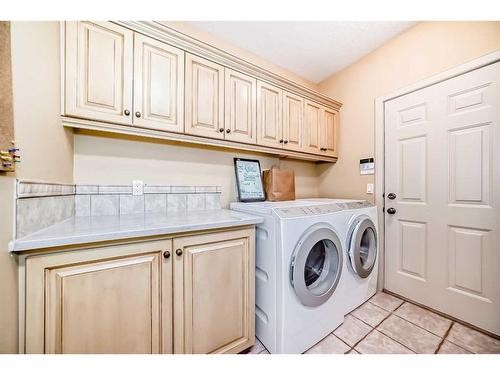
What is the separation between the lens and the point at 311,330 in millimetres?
1267

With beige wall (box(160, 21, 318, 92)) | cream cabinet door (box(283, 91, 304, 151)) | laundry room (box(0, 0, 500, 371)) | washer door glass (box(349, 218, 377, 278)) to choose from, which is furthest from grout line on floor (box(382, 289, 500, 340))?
beige wall (box(160, 21, 318, 92))

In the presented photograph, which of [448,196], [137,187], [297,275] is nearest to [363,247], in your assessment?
[448,196]

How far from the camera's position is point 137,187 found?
1487 millimetres

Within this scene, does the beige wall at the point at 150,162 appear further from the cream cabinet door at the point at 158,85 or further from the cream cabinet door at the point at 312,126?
the cream cabinet door at the point at 312,126

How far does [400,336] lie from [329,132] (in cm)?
195

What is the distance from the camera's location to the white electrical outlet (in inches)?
58.0

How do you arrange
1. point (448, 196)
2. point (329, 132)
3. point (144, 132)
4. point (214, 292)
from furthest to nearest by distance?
point (329, 132) → point (448, 196) → point (144, 132) → point (214, 292)

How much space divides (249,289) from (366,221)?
1.12 m

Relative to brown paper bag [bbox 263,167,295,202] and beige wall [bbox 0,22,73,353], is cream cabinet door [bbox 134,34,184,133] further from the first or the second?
brown paper bag [bbox 263,167,295,202]

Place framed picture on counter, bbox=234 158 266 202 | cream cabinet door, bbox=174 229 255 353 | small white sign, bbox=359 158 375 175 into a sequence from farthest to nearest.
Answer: small white sign, bbox=359 158 375 175 → framed picture on counter, bbox=234 158 266 202 → cream cabinet door, bbox=174 229 255 353

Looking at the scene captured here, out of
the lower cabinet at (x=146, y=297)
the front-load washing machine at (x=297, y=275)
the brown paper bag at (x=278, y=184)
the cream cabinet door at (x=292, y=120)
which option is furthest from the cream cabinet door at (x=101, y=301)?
the cream cabinet door at (x=292, y=120)

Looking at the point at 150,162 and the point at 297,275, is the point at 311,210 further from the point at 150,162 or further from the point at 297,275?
the point at 150,162

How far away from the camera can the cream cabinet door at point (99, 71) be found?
1.06 metres

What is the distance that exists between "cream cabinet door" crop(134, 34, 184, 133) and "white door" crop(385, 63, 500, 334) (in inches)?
77.9
